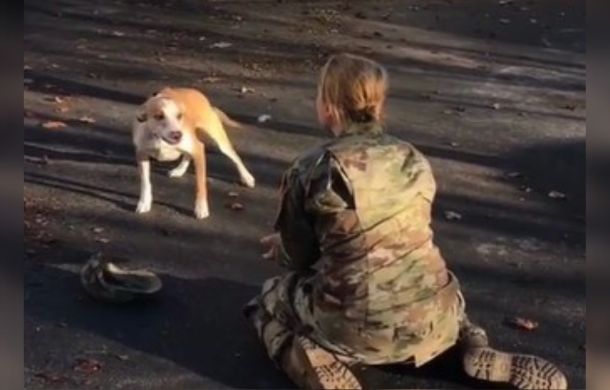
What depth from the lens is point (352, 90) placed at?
4.05m

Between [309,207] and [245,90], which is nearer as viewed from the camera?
[309,207]

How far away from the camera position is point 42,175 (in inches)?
236

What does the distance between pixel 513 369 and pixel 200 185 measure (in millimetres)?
1885

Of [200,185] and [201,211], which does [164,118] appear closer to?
[200,185]

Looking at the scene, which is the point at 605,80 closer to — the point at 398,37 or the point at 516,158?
the point at 516,158

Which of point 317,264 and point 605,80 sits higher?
point 605,80

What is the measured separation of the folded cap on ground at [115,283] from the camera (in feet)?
15.4

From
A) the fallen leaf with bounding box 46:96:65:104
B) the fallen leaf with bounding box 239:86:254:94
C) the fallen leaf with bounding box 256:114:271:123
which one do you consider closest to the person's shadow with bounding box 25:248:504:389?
the fallen leaf with bounding box 256:114:271:123

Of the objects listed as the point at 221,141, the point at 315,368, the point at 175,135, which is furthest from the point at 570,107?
the point at 315,368

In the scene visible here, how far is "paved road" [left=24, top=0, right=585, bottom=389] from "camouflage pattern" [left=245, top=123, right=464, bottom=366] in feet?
0.73

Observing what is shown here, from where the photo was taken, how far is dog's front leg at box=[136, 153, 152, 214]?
550 centimetres

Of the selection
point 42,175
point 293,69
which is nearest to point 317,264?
point 42,175

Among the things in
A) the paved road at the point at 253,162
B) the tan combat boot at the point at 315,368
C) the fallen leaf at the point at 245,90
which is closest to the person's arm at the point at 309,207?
the tan combat boot at the point at 315,368

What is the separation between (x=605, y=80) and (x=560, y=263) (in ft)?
6.01
